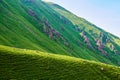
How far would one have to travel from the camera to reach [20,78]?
164 feet

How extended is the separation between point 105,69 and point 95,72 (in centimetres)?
390

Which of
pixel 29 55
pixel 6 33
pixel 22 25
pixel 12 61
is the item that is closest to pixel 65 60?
pixel 29 55

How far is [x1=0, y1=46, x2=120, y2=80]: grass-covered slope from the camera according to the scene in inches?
2015

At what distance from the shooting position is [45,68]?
184ft

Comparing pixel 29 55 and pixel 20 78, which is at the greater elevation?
pixel 29 55

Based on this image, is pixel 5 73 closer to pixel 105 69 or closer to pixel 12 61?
pixel 12 61

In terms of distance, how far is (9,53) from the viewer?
5397cm

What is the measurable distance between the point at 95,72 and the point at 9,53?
853 inches

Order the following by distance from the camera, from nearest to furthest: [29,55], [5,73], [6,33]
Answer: [5,73], [29,55], [6,33]

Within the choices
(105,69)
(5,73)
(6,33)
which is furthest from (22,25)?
(5,73)

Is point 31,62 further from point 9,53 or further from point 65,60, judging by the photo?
point 65,60

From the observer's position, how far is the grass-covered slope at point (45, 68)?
5117cm

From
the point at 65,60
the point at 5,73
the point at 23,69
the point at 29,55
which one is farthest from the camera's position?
the point at 65,60

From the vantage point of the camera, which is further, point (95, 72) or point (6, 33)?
point (6, 33)
